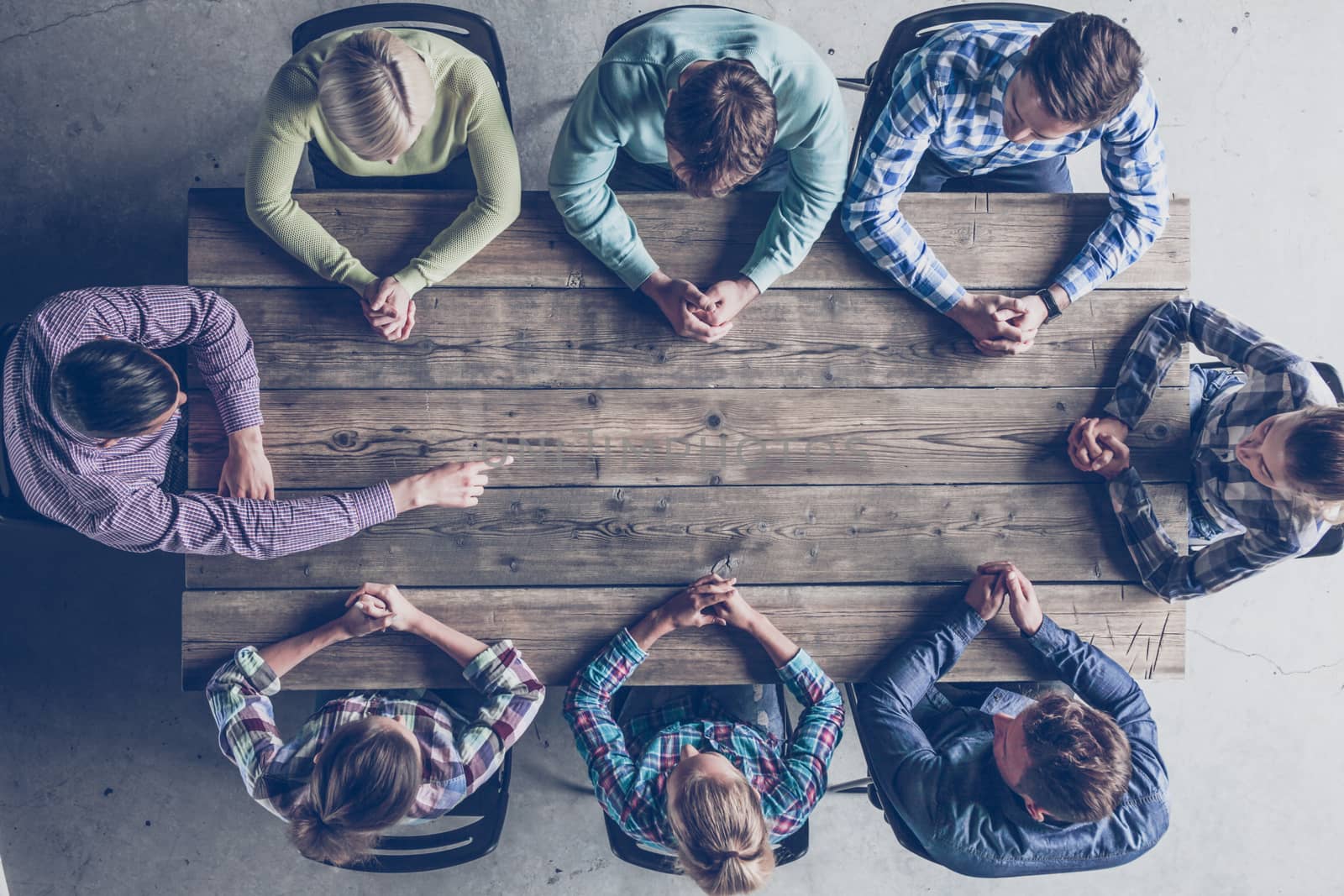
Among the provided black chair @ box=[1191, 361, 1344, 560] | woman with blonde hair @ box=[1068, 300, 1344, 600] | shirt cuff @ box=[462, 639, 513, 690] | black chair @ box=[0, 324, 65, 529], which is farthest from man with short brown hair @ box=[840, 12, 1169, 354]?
black chair @ box=[0, 324, 65, 529]

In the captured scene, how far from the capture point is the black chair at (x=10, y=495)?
187 centimetres

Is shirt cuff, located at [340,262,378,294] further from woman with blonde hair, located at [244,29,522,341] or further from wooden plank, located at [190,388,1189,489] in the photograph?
wooden plank, located at [190,388,1189,489]

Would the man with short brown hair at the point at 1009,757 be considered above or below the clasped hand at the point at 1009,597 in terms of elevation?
below

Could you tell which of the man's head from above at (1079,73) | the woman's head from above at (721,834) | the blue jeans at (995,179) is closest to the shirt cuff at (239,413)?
the woman's head from above at (721,834)

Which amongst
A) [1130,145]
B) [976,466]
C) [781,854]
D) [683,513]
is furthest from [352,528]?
[1130,145]

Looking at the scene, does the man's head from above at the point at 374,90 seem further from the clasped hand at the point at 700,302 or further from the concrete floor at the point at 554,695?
the concrete floor at the point at 554,695

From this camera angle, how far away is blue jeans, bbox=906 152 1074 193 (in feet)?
7.11

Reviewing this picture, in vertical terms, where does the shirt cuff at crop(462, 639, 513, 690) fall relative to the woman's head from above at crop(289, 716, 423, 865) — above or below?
above

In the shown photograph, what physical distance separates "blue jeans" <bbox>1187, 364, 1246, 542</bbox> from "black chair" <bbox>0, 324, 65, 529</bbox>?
9.06 feet

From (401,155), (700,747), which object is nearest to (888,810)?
(700,747)

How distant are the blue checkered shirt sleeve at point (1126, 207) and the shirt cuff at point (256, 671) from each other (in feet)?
6.84

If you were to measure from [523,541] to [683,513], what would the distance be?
389mm

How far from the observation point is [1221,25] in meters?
2.80

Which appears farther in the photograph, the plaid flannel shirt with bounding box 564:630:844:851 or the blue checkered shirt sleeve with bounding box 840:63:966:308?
the plaid flannel shirt with bounding box 564:630:844:851
